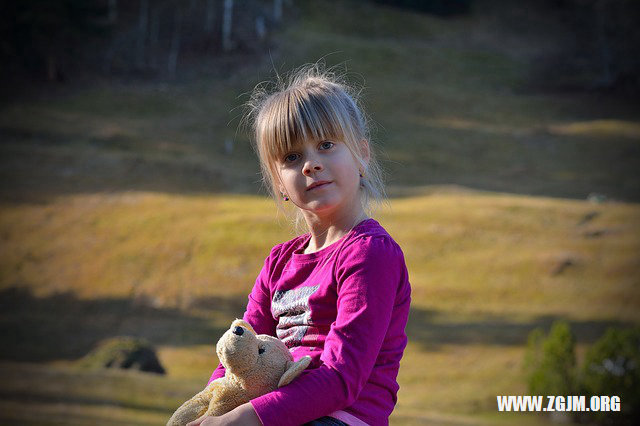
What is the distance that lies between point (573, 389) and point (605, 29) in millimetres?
20816

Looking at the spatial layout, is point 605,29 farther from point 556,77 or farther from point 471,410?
point 471,410

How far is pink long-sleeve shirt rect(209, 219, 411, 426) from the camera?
6.05ft

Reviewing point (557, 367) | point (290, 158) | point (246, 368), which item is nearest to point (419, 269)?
point (557, 367)

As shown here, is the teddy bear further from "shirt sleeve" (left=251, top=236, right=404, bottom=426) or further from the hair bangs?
the hair bangs

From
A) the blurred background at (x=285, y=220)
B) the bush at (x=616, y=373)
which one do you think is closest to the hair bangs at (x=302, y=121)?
the blurred background at (x=285, y=220)

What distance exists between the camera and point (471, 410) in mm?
11297

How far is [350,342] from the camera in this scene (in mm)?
1871

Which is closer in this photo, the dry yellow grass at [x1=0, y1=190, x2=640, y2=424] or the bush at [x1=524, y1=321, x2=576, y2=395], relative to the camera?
the bush at [x1=524, y1=321, x2=576, y2=395]

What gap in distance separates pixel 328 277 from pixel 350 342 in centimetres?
19

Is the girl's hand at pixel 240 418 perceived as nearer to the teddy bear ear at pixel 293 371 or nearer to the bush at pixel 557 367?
the teddy bear ear at pixel 293 371

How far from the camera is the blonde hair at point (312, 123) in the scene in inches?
82.7

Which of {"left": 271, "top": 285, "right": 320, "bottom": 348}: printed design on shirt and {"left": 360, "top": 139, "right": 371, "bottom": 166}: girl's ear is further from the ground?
{"left": 360, "top": 139, "right": 371, "bottom": 166}: girl's ear

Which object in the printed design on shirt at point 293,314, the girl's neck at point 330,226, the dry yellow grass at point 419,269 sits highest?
the dry yellow grass at point 419,269

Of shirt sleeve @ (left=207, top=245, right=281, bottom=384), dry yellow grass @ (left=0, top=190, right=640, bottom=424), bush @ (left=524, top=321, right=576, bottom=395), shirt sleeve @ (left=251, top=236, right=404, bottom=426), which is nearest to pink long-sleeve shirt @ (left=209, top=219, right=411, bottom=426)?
shirt sleeve @ (left=251, top=236, right=404, bottom=426)
